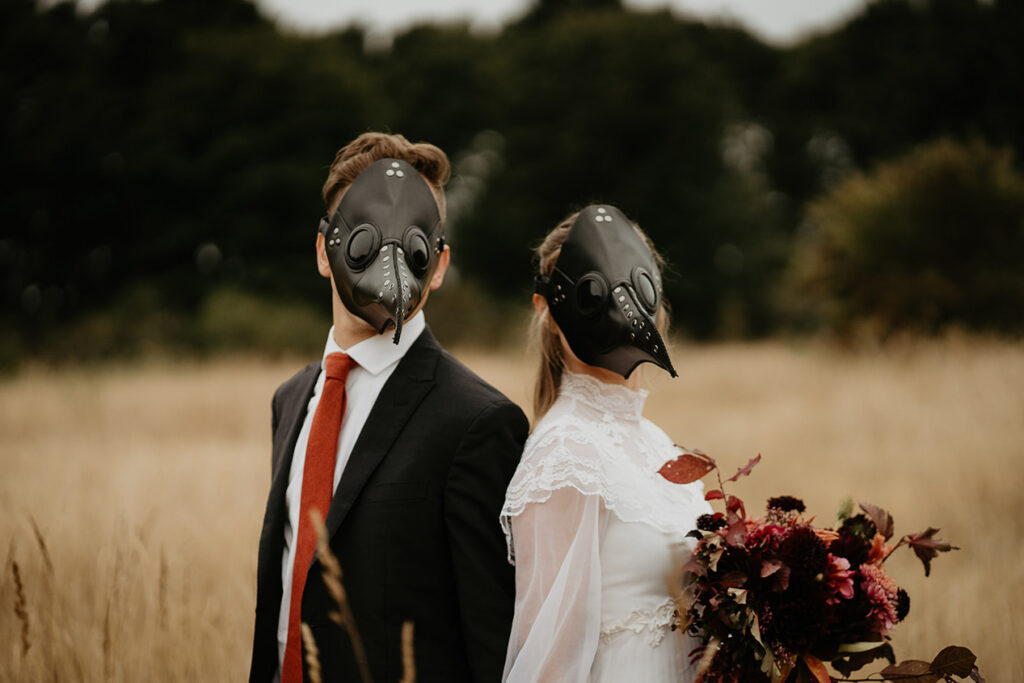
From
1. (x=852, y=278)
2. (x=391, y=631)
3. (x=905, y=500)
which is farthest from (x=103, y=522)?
(x=852, y=278)

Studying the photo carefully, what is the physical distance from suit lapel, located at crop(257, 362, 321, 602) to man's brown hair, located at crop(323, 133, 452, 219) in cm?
61

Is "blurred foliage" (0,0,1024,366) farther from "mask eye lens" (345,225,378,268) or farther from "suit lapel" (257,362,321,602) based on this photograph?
"mask eye lens" (345,225,378,268)

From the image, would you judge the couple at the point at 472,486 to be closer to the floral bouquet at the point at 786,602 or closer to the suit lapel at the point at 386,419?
the suit lapel at the point at 386,419

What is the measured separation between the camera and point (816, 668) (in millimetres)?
1702

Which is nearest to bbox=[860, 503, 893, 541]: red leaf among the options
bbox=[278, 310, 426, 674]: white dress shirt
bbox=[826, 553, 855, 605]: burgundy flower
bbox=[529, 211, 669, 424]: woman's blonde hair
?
bbox=[826, 553, 855, 605]: burgundy flower

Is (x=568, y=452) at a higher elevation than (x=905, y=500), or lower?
higher

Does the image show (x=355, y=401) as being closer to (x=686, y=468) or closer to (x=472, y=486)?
(x=472, y=486)

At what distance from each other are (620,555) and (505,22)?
1207 inches

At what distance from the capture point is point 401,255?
2.10 m

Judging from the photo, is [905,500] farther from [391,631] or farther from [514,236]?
[514,236]

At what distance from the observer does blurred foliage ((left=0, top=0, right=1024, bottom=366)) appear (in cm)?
1880

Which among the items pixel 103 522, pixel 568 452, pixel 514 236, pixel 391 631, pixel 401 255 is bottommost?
pixel 514 236

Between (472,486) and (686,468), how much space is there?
0.55 metres

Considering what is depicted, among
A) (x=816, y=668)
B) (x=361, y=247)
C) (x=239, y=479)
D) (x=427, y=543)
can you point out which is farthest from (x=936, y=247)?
(x=427, y=543)
